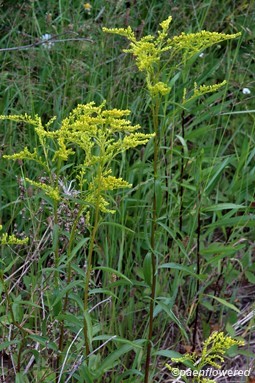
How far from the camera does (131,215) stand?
321 cm

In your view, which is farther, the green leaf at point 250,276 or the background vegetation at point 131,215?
the green leaf at point 250,276

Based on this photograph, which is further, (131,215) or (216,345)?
(131,215)

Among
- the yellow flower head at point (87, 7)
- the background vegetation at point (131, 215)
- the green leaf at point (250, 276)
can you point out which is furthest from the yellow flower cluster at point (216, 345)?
the yellow flower head at point (87, 7)

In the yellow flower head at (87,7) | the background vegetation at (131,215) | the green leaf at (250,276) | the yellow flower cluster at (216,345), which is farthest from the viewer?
the yellow flower head at (87,7)

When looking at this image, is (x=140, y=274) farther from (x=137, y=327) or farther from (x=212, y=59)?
(x=212, y=59)

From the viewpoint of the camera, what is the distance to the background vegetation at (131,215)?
249 cm

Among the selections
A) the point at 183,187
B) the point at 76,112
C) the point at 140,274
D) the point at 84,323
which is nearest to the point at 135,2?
the point at 183,187

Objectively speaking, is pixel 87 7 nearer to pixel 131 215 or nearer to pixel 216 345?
pixel 131 215

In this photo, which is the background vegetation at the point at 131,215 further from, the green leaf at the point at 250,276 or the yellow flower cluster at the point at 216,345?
the yellow flower cluster at the point at 216,345

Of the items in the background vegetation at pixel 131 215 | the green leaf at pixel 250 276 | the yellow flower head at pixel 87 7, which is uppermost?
the yellow flower head at pixel 87 7

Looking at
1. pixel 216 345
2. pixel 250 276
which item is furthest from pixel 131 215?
pixel 216 345

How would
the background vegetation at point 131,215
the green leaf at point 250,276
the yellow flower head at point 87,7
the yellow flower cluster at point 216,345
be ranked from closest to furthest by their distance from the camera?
the yellow flower cluster at point 216,345, the background vegetation at point 131,215, the green leaf at point 250,276, the yellow flower head at point 87,7

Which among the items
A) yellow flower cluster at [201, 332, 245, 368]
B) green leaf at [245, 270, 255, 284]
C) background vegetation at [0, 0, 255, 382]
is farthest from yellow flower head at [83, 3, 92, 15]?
yellow flower cluster at [201, 332, 245, 368]

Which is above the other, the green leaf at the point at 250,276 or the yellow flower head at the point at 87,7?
the yellow flower head at the point at 87,7
